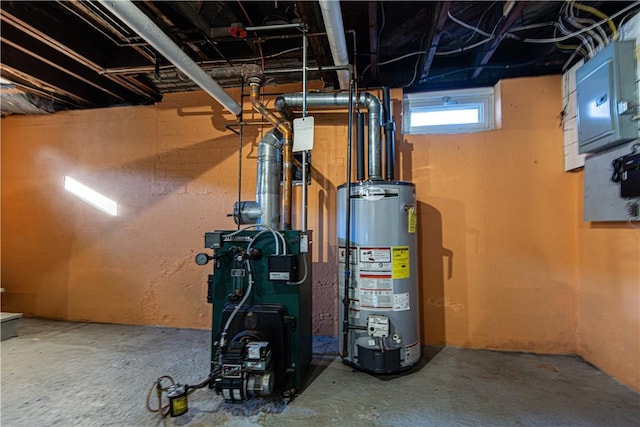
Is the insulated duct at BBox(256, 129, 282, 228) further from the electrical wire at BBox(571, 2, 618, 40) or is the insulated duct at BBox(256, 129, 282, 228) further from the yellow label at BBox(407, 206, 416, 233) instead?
the electrical wire at BBox(571, 2, 618, 40)

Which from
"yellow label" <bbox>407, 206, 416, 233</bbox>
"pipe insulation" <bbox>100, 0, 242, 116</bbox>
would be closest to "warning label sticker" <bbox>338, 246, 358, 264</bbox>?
"yellow label" <bbox>407, 206, 416, 233</bbox>

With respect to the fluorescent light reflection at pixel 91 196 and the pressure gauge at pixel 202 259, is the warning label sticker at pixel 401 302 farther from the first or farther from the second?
the fluorescent light reflection at pixel 91 196

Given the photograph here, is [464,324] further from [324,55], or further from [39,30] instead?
[39,30]

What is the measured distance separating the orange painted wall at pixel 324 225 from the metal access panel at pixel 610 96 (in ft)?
1.55

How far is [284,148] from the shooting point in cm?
221

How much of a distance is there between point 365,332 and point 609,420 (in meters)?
1.32

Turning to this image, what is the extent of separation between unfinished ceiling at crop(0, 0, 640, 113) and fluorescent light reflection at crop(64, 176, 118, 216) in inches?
36.3

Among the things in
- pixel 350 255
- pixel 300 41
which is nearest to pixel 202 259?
pixel 350 255

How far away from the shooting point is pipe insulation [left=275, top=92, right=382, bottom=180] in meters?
2.07

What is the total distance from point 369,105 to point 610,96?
1441mm

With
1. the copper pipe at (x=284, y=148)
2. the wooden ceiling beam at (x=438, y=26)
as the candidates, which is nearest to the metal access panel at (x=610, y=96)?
the wooden ceiling beam at (x=438, y=26)

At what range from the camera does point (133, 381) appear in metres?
1.84

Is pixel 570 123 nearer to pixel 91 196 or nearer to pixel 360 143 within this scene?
pixel 360 143

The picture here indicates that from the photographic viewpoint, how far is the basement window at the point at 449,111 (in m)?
2.54
